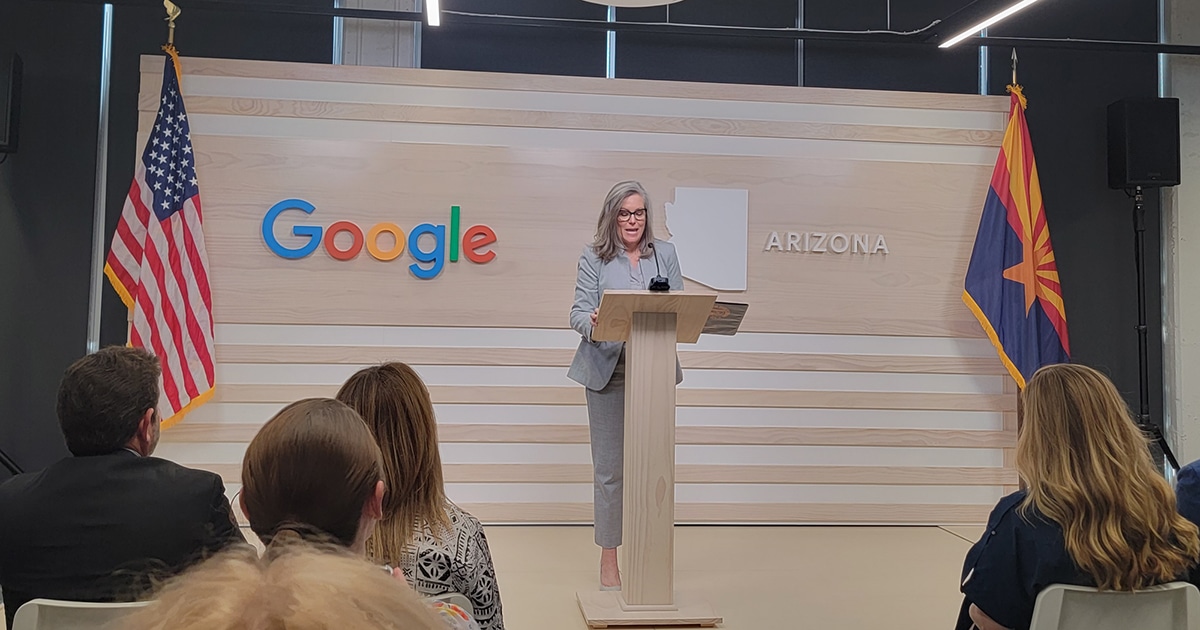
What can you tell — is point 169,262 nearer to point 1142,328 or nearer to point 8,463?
point 8,463

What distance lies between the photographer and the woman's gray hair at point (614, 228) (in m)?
3.63

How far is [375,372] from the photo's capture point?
5.73 feet

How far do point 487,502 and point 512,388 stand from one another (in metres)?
0.60

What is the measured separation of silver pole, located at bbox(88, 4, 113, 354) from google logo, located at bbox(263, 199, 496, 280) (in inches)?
32.1

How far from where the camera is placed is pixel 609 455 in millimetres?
3498

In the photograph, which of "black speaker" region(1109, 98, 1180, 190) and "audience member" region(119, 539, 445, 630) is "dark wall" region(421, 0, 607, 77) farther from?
"audience member" region(119, 539, 445, 630)

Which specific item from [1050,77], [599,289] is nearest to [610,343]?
[599,289]

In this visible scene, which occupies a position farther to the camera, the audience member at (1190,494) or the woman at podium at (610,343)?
the woman at podium at (610,343)

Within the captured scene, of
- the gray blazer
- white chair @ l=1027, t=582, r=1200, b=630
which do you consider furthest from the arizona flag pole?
white chair @ l=1027, t=582, r=1200, b=630

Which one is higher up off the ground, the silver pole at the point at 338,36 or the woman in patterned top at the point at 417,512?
the silver pole at the point at 338,36

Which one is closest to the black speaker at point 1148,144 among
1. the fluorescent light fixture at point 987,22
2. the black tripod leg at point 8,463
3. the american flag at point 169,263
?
the fluorescent light fixture at point 987,22

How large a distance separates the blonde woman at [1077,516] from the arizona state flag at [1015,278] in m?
3.33

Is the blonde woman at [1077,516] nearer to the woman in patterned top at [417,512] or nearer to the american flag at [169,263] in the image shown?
the woman in patterned top at [417,512]

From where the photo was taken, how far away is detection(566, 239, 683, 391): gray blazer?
3516 mm
